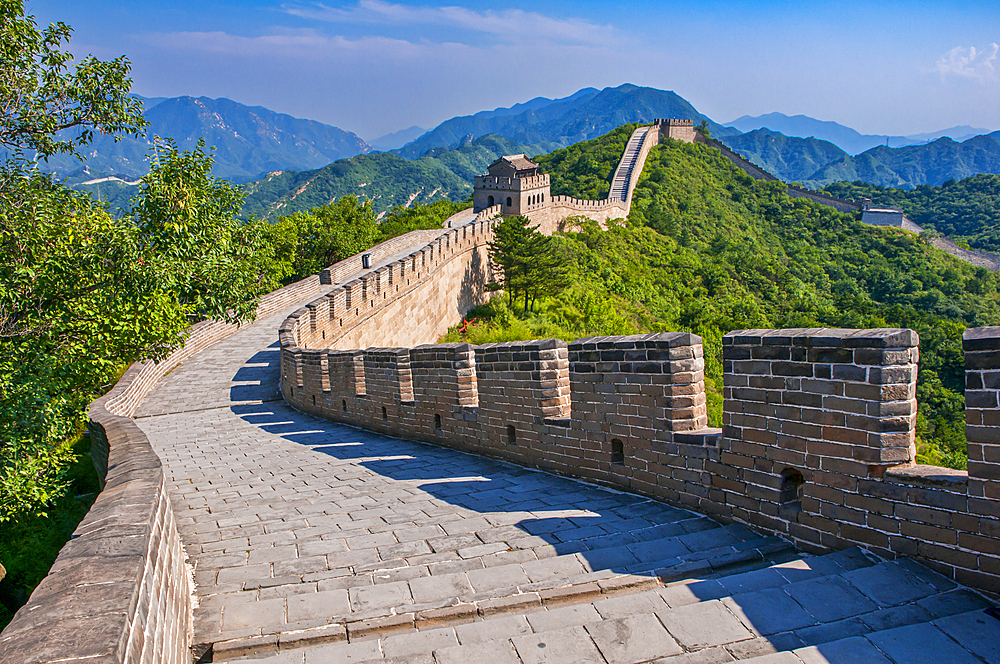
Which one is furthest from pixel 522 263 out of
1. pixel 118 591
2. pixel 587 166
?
pixel 587 166

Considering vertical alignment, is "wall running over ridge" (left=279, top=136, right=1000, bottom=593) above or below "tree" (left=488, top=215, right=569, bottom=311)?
below

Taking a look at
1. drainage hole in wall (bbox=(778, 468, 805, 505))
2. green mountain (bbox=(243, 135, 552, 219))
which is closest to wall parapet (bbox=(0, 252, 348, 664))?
drainage hole in wall (bbox=(778, 468, 805, 505))

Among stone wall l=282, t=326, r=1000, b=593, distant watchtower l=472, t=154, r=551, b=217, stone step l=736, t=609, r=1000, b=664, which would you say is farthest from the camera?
distant watchtower l=472, t=154, r=551, b=217

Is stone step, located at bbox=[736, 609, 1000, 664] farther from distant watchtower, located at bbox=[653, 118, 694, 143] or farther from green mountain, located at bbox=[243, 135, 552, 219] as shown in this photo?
green mountain, located at bbox=[243, 135, 552, 219]

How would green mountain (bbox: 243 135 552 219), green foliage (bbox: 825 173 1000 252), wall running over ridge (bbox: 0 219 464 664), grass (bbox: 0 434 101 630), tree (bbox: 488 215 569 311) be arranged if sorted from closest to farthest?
wall running over ridge (bbox: 0 219 464 664), grass (bbox: 0 434 101 630), tree (bbox: 488 215 569 311), green foliage (bbox: 825 173 1000 252), green mountain (bbox: 243 135 552 219)

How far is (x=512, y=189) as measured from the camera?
4672 cm

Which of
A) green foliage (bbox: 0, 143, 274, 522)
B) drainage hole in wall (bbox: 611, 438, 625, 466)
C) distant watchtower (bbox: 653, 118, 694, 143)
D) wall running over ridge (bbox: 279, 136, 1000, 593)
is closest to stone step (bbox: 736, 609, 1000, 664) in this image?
wall running over ridge (bbox: 279, 136, 1000, 593)

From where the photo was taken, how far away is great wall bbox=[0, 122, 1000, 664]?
8.34 feet

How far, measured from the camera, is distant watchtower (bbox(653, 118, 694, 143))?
75.2 metres

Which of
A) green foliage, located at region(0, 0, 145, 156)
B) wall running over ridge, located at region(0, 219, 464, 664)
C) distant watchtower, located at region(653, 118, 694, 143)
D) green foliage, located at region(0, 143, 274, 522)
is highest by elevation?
distant watchtower, located at region(653, 118, 694, 143)

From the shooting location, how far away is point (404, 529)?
4.36 m

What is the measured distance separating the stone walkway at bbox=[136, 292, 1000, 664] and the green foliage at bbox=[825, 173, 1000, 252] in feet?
270

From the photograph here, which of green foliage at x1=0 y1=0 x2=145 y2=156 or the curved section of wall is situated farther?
the curved section of wall

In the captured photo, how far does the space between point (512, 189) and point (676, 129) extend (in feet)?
125
